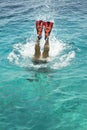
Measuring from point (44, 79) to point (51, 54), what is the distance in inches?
106

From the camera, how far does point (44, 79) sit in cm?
1216

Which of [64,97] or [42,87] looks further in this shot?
[42,87]

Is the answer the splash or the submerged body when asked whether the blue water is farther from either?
the submerged body

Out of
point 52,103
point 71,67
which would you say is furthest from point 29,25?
point 52,103

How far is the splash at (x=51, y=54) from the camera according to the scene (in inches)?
529

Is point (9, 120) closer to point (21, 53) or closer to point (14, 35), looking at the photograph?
point (21, 53)

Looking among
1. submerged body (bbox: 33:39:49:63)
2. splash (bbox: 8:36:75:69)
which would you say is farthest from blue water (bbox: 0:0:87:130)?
submerged body (bbox: 33:39:49:63)

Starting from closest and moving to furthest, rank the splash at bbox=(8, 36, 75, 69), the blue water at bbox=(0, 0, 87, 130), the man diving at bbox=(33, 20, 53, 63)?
the blue water at bbox=(0, 0, 87, 130) → the man diving at bbox=(33, 20, 53, 63) → the splash at bbox=(8, 36, 75, 69)

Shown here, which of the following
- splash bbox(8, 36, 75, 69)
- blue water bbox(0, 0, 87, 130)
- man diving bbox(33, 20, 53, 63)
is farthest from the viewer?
splash bbox(8, 36, 75, 69)

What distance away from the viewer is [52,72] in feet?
41.6

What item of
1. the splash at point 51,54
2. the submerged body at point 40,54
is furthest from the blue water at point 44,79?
the submerged body at point 40,54

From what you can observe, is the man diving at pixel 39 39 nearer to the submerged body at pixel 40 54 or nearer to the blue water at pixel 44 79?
the submerged body at pixel 40 54

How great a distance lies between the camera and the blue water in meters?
9.80

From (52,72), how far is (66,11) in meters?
10.7
